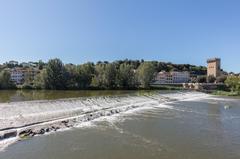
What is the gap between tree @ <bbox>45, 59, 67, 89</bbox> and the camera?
6556cm

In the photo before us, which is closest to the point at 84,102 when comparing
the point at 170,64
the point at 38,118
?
the point at 38,118

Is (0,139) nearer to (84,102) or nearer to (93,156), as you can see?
(93,156)

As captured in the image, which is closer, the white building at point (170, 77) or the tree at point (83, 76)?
the tree at point (83, 76)

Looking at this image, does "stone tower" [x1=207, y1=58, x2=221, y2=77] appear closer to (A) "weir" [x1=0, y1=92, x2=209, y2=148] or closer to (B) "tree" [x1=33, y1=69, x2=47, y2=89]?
(B) "tree" [x1=33, y1=69, x2=47, y2=89]

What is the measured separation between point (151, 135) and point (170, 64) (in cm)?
14784

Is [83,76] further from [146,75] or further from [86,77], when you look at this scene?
[146,75]

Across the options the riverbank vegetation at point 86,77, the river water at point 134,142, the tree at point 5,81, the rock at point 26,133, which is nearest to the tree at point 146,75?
the riverbank vegetation at point 86,77

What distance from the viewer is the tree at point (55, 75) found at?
215 ft

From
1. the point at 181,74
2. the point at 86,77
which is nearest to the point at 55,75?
the point at 86,77

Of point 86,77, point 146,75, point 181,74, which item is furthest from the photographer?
point 181,74

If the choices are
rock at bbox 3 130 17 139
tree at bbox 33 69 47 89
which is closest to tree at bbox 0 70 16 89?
tree at bbox 33 69 47 89

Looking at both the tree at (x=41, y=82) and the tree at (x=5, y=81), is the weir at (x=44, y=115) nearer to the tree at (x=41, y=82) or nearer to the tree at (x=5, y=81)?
the tree at (x=41, y=82)

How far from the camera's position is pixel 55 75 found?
6694 centimetres

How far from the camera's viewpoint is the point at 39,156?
12586mm
